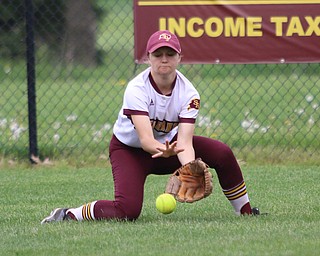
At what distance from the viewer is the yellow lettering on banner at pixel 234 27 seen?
27.3 feet

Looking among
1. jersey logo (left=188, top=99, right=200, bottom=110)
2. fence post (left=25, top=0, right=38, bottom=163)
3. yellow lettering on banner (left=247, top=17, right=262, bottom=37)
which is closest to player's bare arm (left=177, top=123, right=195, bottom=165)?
jersey logo (left=188, top=99, right=200, bottom=110)

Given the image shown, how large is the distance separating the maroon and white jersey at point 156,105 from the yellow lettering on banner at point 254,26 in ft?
8.40

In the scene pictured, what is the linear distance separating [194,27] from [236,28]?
365mm

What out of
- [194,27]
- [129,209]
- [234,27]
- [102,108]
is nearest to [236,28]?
[234,27]

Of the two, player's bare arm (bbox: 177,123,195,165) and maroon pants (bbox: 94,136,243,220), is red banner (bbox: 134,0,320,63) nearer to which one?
maroon pants (bbox: 94,136,243,220)

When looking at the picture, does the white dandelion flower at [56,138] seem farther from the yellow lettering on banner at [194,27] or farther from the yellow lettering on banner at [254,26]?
the yellow lettering on banner at [254,26]

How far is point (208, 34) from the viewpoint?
835 cm

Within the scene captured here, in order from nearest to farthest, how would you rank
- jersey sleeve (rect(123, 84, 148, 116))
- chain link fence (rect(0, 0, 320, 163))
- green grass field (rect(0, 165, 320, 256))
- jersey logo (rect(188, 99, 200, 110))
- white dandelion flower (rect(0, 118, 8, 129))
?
green grass field (rect(0, 165, 320, 256))
jersey sleeve (rect(123, 84, 148, 116))
jersey logo (rect(188, 99, 200, 110))
chain link fence (rect(0, 0, 320, 163))
white dandelion flower (rect(0, 118, 8, 129))

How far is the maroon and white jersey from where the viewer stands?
5738mm

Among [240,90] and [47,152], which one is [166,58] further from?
[240,90]

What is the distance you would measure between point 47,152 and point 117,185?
120 inches

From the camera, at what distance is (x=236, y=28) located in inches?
328

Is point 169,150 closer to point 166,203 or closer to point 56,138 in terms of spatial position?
point 166,203

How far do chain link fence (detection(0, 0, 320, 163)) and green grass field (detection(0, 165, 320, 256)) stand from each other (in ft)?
2.20
